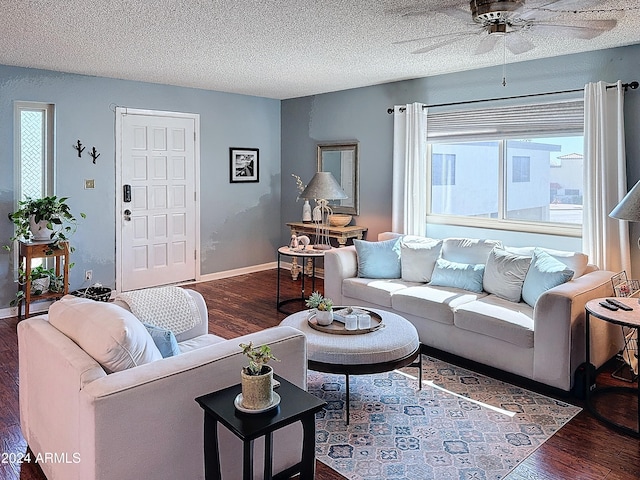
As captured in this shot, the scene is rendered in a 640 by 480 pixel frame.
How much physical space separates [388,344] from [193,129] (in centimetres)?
419

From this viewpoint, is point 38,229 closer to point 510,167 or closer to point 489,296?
point 489,296

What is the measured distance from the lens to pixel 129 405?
1736 millimetres

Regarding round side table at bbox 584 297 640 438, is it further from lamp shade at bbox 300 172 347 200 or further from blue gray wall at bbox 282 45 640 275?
lamp shade at bbox 300 172 347 200

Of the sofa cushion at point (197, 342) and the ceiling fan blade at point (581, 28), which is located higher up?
the ceiling fan blade at point (581, 28)

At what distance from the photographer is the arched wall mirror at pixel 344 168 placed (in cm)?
609

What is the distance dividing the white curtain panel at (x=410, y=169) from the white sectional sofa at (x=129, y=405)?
10.8ft

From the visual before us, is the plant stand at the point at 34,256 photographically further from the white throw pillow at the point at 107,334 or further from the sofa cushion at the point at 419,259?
the sofa cushion at the point at 419,259

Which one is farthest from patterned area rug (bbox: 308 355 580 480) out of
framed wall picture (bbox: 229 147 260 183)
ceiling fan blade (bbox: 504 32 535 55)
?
framed wall picture (bbox: 229 147 260 183)

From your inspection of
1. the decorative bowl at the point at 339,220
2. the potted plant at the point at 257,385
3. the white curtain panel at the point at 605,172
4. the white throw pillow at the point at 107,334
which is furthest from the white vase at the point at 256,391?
the decorative bowl at the point at 339,220

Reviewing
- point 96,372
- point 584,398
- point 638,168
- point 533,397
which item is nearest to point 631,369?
point 584,398

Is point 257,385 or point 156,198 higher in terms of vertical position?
point 156,198

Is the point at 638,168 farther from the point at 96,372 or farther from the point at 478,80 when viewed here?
the point at 96,372

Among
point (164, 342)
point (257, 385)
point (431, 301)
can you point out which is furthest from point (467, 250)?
point (257, 385)

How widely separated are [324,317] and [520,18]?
7.20 ft
